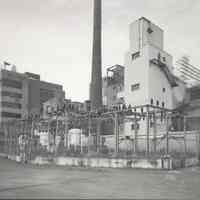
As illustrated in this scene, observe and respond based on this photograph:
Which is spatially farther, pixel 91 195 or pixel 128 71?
pixel 128 71

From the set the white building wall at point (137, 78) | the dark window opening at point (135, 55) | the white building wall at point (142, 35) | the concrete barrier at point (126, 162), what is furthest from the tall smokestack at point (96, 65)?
the concrete barrier at point (126, 162)

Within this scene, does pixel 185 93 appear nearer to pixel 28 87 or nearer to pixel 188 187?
pixel 188 187

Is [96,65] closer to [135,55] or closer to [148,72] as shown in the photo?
[135,55]

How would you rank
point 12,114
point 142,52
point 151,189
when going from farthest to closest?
point 12,114 < point 142,52 < point 151,189

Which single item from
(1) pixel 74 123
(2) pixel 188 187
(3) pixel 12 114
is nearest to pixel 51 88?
(3) pixel 12 114

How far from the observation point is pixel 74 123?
23.9 meters

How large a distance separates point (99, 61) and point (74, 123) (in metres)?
17.0

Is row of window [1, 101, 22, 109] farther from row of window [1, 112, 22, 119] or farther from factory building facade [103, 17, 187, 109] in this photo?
factory building facade [103, 17, 187, 109]

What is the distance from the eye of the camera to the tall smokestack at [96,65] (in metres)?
37.1

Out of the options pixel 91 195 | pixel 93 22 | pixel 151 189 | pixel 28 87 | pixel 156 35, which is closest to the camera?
pixel 91 195

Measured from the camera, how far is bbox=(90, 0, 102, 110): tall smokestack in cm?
3706

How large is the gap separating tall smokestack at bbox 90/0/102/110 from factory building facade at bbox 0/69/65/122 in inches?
985

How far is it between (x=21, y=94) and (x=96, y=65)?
3452 centimetres

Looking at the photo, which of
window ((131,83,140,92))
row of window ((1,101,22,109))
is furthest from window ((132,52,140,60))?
row of window ((1,101,22,109))
